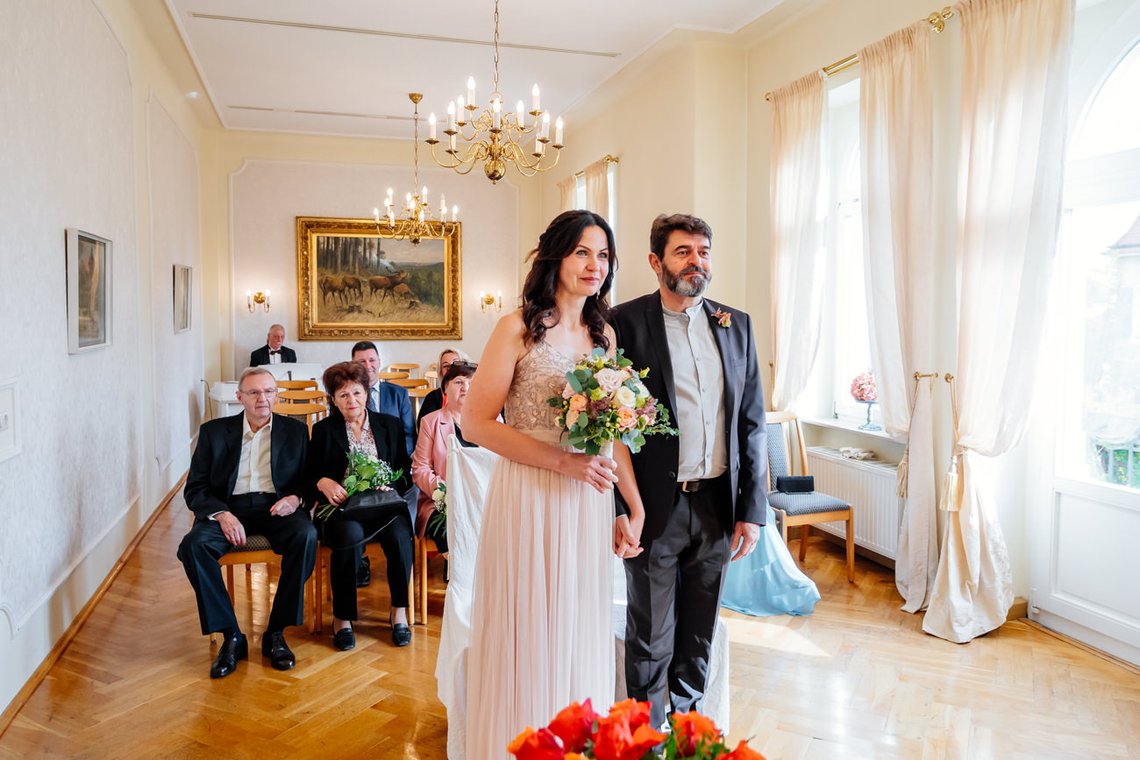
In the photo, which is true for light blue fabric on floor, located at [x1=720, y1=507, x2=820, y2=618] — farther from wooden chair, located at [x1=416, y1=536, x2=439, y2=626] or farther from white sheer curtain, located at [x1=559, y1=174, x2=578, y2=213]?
white sheer curtain, located at [x1=559, y1=174, x2=578, y2=213]

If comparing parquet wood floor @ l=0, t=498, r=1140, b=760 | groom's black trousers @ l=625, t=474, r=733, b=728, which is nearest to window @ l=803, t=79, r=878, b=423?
parquet wood floor @ l=0, t=498, r=1140, b=760

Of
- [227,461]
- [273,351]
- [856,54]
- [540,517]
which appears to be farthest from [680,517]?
[273,351]

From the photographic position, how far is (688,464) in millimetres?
2582

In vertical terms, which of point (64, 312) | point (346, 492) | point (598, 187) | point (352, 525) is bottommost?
point (352, 525)

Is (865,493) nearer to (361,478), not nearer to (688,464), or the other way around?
(688,464)

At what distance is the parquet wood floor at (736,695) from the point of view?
2.99 metres

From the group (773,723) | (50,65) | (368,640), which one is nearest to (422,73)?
(50,65)

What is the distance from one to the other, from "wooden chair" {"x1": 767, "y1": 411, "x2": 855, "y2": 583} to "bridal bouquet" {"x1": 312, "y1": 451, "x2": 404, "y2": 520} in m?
2.36

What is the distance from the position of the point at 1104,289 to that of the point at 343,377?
158 inches

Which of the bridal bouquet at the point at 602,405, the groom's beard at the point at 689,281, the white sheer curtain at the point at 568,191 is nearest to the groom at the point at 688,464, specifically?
the groom's beard at the point at 689,281

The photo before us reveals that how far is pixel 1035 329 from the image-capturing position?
3854 millimetres

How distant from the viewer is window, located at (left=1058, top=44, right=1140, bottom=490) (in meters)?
3.87

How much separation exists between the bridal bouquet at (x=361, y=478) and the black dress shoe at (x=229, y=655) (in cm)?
70

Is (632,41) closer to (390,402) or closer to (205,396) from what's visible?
(390,402)
